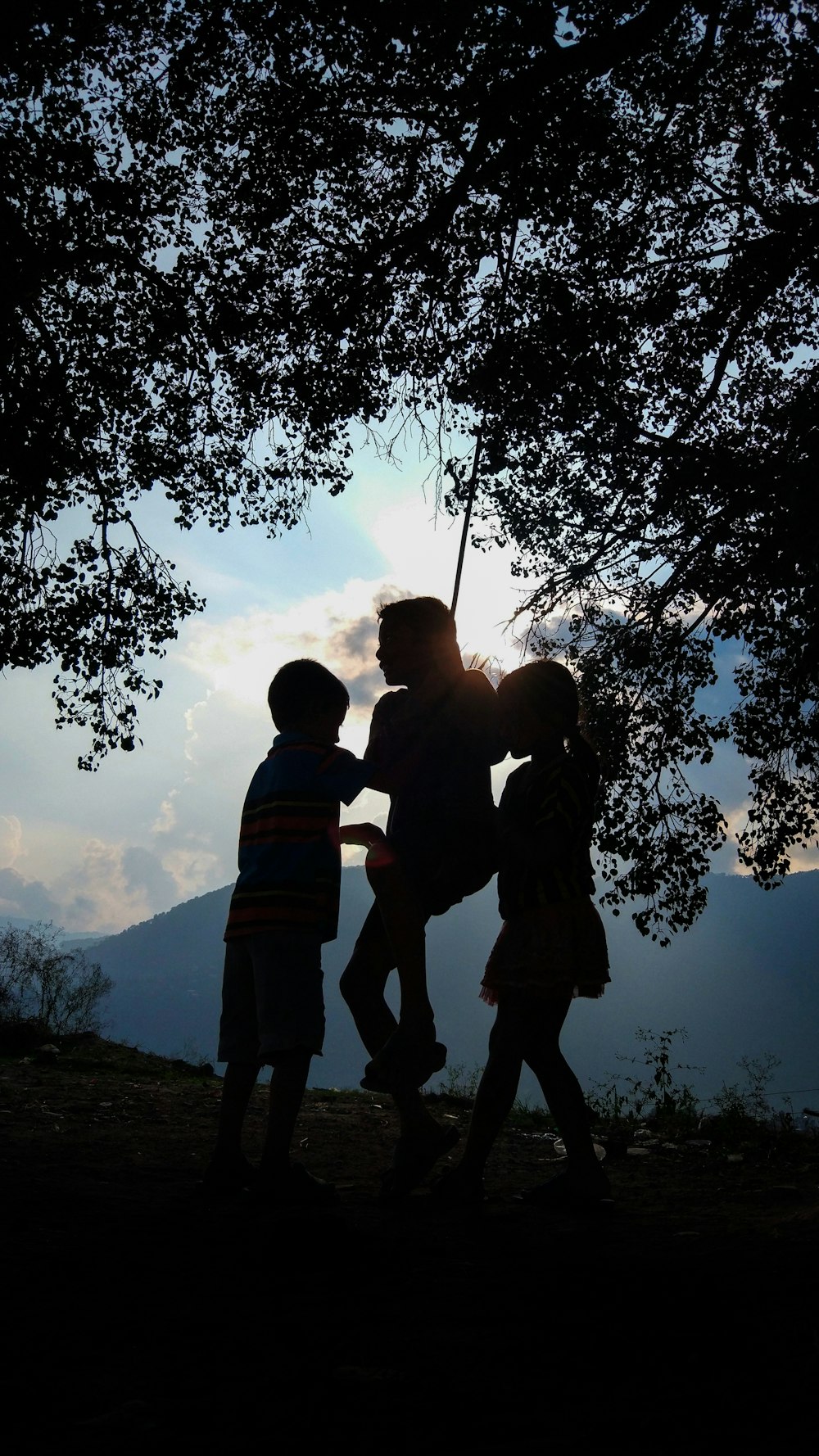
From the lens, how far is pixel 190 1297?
2.38m

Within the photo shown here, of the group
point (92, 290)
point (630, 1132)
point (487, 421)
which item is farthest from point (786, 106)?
point (630, 1132)

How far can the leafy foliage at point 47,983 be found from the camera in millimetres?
13398

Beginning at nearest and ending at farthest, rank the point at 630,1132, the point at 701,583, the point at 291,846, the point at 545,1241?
the point at 545,1241
the point at 291,846
the point at 630,1132
the point at 701,583

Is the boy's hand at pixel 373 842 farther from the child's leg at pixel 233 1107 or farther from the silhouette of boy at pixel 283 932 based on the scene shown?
the child's leg at pixel 233 1107

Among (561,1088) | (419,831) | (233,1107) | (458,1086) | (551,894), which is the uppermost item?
(419,831)

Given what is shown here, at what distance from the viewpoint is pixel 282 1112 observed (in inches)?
139

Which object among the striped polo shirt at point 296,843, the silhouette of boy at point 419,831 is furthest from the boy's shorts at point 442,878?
the striped polo shirt at point 296,843

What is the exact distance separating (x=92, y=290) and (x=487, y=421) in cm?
354

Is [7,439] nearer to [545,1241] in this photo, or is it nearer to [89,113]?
[89,113]

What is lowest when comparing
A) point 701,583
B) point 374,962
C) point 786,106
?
point 374,962

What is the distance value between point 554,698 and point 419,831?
81cm

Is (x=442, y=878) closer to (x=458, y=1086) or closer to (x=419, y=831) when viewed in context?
(x=419, y=831)

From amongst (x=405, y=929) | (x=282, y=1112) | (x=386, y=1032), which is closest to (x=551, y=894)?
(x=405, y=929)

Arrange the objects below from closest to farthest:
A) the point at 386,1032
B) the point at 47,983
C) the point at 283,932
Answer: the point at 283,932 → the point at 386,1032 → the point at 47,983
